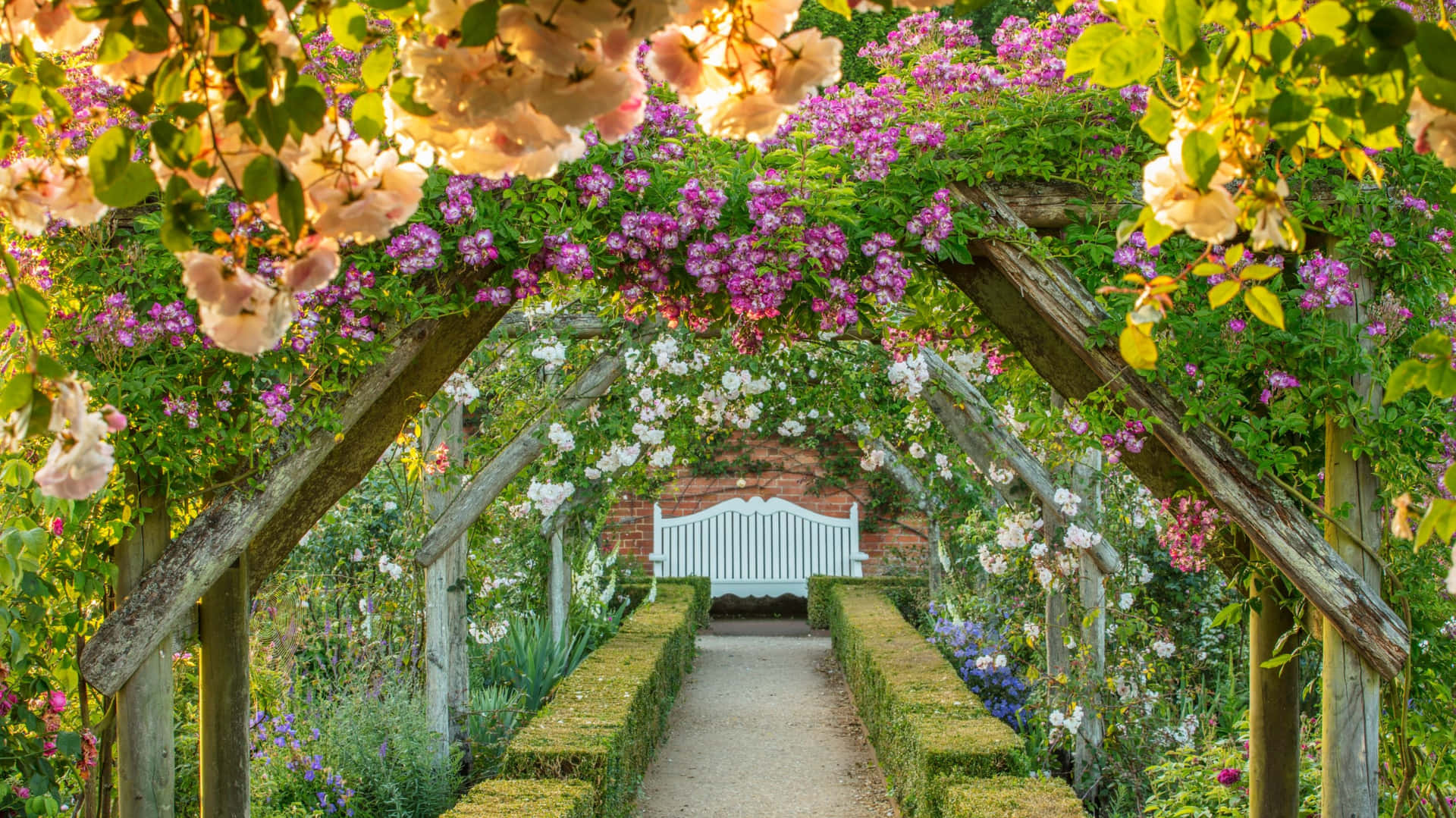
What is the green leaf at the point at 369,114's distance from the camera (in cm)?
88

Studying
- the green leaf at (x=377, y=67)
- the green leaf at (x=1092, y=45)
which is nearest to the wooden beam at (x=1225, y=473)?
the green leaf at (x=1092, y=45)

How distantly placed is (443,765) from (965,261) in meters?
2.98

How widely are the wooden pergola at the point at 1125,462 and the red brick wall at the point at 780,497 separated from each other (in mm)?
7404

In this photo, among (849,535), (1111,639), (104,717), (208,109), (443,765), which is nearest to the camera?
(208,109)

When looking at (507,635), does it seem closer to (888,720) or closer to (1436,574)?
(888,720)

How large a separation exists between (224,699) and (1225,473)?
2446 mm

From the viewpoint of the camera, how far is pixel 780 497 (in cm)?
1070

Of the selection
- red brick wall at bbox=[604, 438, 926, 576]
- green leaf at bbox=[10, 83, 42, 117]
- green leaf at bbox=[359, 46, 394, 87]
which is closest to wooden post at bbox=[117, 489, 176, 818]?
green leaf at bbox=[10, 83, 42, 117]

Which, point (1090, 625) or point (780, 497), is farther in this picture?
point (780, 497)

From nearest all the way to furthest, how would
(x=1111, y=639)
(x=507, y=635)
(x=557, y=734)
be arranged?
(x=557, y=734), (x=1111, y=639), (x=507, y=635)

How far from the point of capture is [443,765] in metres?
4.52

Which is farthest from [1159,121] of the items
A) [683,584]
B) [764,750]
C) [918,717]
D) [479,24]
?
[683,584]

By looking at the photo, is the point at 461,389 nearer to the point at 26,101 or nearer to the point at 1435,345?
the point at 26,101

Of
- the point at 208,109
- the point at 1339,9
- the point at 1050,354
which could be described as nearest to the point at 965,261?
the point at 1050,354
